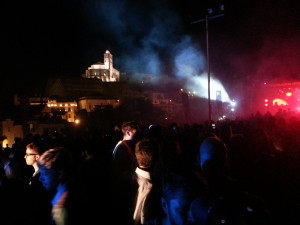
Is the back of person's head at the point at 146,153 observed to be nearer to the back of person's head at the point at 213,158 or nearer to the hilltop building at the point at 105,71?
the back of person's head at the point at 213,158

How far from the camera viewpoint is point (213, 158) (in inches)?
108

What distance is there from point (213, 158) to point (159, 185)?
1.26 m

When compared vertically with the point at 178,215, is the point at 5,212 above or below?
above

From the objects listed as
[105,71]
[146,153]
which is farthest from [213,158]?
[105,71]

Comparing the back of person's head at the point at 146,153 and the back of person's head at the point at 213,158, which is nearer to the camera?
the back of person's head at the point at 213,158

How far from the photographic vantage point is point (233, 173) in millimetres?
5176

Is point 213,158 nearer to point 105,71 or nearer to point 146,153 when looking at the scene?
point 146,153

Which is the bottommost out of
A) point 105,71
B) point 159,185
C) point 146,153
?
point 159,185

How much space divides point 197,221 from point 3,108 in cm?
6192

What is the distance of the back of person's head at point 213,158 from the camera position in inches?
106

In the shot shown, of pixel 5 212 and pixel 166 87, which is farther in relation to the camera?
pixel 166 87

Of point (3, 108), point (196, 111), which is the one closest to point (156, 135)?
point (3, 108)

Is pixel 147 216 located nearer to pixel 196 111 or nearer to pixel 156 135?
pixel 156 135

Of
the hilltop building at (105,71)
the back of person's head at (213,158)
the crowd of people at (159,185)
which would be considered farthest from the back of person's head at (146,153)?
the hilltop building at (105,71)
